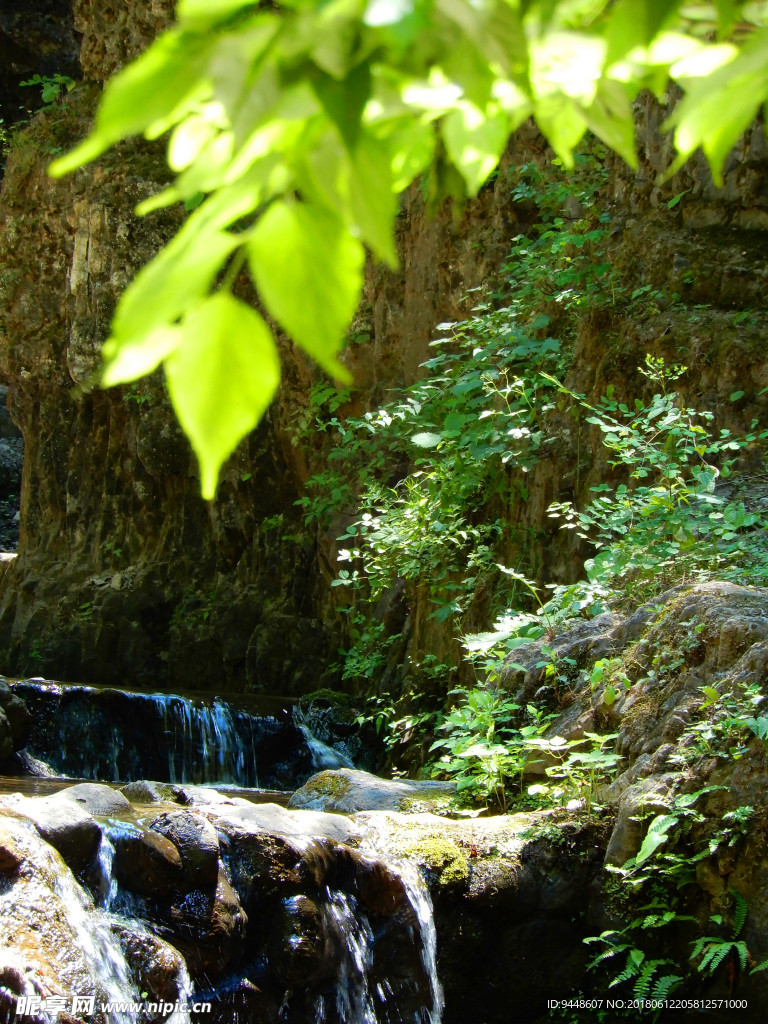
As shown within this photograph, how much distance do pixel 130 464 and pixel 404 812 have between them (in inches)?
332

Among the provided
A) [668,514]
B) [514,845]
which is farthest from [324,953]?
[668,514]

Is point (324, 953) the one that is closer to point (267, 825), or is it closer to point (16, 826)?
point (267, 825)

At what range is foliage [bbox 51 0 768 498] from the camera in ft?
1.79

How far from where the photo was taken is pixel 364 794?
4.87 meters

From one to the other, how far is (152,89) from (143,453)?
36.7ft

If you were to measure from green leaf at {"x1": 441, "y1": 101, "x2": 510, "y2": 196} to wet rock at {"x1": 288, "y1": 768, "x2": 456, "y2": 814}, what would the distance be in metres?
4.15

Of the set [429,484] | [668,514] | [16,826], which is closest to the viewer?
[16,826]

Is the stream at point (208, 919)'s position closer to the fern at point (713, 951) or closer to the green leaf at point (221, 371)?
the fern at point (713, 951)

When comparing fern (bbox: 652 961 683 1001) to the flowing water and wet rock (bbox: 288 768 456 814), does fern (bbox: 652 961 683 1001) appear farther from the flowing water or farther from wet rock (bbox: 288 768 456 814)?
the flowing water

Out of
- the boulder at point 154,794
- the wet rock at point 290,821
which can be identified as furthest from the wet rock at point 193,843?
the boulder at point 154,794

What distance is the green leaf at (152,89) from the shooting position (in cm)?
53

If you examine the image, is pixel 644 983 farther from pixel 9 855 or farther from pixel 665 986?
pixel 9 855

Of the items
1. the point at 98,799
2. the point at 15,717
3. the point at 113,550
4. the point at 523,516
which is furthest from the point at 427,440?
the point at 113,550

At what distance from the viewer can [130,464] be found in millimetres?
11992
